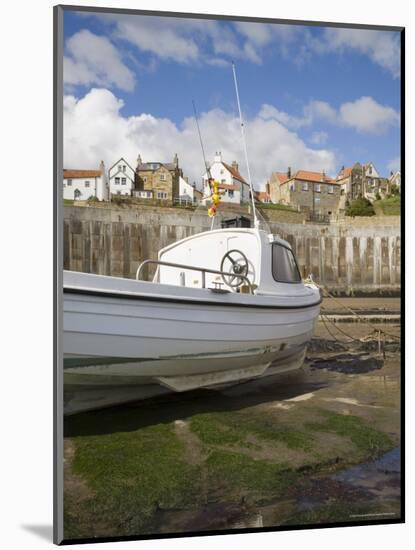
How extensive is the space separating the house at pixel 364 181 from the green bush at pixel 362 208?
0.03 meters

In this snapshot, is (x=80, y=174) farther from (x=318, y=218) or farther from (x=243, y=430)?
(x=243, y=430)

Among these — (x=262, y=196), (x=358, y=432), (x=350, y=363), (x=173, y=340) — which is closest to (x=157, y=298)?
(x=173, y=340)

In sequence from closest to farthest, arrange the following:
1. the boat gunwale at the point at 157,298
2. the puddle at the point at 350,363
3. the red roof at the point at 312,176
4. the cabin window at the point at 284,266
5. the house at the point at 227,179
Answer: the boat gunwale at the point at 157,298 → the house at the point at 227,179 → the red roof at the point at 312,176 → the puddle at the point at 350,363 → the cabin window at the point at 284,266

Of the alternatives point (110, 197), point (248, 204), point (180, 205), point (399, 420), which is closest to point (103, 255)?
point (110, 197)

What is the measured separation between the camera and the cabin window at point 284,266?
13.7 feet

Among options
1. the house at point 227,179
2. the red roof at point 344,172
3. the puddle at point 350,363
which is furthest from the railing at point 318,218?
the puddle at point 350,363

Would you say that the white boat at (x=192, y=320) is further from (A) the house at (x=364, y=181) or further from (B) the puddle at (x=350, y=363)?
(A) the house at (x=364, y=181)

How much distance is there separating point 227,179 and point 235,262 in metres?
0.80

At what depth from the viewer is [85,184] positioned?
3412 mm

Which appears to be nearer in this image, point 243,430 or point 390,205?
point 243,430

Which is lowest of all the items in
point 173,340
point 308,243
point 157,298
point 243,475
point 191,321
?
point 243,475

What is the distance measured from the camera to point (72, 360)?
132 inches

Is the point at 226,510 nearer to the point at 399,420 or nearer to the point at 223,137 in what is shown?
the point at 399,420

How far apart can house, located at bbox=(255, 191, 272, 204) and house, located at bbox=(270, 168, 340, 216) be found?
5 cm
